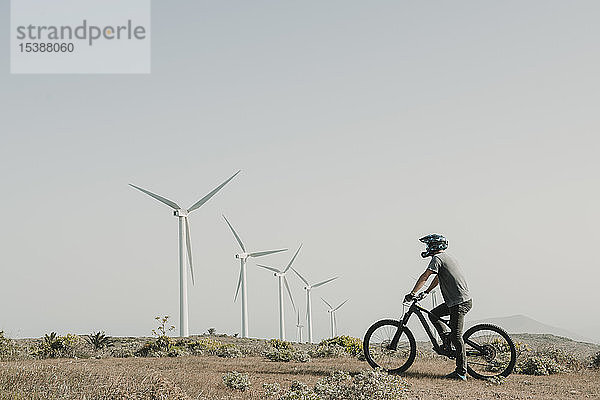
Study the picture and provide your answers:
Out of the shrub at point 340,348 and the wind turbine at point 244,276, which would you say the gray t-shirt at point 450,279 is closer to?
the shrub at point 340,348

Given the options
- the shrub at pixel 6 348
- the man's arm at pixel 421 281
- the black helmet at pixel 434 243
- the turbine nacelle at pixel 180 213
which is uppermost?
the turbine nacelle at pixel 180 213

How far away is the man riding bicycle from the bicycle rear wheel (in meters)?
0.43

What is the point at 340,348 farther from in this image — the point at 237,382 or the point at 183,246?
the point at 183,246

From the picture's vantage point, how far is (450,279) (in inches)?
586

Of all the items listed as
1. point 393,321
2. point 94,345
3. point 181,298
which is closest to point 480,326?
point 393,321

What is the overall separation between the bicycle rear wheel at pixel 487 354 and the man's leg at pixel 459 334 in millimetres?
338

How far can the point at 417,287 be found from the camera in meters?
15.1

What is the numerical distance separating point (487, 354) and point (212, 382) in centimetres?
616

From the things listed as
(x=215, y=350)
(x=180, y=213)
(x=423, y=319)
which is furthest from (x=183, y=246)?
(x=423, y=319)

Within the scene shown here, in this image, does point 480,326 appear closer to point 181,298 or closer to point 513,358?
point 513,358

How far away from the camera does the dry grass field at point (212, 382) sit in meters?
10.1

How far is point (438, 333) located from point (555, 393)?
2842 millimetres

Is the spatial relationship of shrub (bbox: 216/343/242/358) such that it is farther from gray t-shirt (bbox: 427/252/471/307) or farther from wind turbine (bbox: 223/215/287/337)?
wind turbine (bbox: 223/215/287/337)

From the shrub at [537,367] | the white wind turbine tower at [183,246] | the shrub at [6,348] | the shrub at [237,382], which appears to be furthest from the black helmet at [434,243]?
the white wind turbine tower at [183,246]
